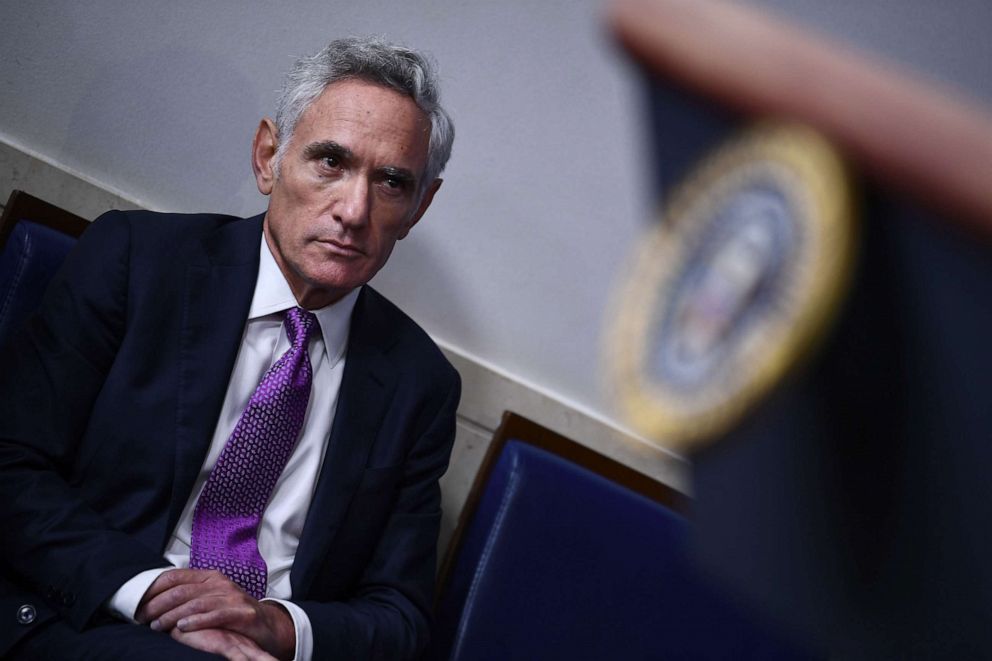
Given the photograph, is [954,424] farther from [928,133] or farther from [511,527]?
[511,527]

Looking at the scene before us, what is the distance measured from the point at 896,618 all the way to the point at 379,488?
1.17m

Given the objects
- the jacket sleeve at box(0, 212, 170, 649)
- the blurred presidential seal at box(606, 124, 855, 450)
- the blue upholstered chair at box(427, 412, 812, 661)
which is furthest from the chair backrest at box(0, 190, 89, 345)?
the blurred presidential seal at box(606, 124, 855, 450)

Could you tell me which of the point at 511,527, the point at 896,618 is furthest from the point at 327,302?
the point at 896,618

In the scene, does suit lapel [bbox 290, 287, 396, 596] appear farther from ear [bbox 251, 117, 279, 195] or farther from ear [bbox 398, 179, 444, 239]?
ear [bbox 251, 117, 279, 195]

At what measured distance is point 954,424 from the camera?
21 centimetres

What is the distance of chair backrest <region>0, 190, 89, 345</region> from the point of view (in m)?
1.31

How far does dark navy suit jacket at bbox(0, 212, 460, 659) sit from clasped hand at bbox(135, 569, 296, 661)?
49 millimetres

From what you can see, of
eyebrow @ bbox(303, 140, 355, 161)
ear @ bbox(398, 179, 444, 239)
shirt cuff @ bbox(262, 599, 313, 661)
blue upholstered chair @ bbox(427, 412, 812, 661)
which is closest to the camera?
shirt cuff @ bbox(262, 599, 313, 661)

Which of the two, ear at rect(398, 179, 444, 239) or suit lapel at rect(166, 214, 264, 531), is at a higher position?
ear at rect(398, 179, 444, 239)

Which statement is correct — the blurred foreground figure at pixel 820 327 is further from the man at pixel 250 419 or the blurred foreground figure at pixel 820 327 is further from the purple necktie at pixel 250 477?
the purple necktie at pixel 250 477

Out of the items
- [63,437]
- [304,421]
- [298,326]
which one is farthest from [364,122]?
[63,437]

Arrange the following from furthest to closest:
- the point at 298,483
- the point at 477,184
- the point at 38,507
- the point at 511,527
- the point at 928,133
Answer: the point at 477,184, the point at 511,527, the point at 298,483, the point at 38,507, the point at 928,133

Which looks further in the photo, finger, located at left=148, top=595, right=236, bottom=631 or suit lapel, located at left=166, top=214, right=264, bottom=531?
suit lapel, located at left=166, top=214, right=264, bottom=531

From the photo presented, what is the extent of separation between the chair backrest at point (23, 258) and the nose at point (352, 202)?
1.43 ft
